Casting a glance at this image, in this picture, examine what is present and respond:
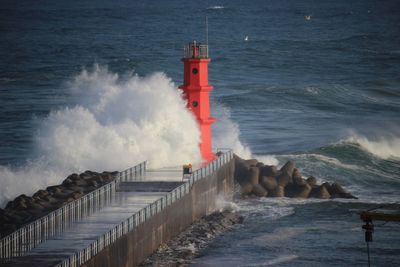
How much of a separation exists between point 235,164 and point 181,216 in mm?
7830

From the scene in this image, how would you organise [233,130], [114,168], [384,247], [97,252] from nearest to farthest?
[97,252] → [384,247] → [114,168] → [233,130]

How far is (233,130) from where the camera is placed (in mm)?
48969

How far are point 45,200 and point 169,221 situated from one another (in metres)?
3.19

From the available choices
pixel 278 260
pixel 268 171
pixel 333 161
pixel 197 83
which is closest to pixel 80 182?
pixel 197 83

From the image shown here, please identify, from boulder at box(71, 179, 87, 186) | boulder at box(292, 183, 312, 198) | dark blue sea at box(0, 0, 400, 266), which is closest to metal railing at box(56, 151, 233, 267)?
dark blue sea at box(0, 0, 400, 266)

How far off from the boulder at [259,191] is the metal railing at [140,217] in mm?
1465

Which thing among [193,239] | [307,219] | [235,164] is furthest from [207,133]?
[193,239]

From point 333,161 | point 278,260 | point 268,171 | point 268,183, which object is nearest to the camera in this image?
point 278,260

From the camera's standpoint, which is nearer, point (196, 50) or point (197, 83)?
point (197, 83)

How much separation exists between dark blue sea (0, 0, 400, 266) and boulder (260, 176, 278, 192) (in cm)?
90

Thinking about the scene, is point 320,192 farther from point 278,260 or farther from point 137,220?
point 137,220

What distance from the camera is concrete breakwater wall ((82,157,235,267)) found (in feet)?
83.8

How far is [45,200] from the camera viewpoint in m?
30.0

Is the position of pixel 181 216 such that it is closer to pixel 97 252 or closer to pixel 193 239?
pixel 193 239
